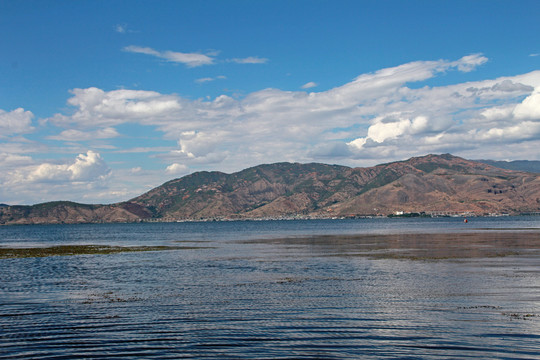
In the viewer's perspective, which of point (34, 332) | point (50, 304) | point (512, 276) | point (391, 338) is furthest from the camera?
point (512, 276)

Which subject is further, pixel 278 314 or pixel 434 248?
pixel 434 248

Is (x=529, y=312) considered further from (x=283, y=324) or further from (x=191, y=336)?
(x=191, y=336)

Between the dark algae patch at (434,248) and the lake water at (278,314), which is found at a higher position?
the lake water at (278,314)

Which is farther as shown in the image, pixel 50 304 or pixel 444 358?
pixel 50 304

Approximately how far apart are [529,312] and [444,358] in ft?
40.5

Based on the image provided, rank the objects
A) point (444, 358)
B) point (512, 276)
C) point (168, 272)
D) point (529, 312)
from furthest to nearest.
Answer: point (168, 272), point (512, 276), point (529, 312), point (444, 358)

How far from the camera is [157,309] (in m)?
33.8

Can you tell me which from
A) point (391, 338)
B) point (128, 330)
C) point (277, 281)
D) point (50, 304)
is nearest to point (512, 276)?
point (277, 281)

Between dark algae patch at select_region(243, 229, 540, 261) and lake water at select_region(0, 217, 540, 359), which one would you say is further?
dark algae patch at select_region(243, 229, 540, 261)

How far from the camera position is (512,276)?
46.7 m

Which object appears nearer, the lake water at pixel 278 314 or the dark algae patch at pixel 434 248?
the lake water at pixel 278 314

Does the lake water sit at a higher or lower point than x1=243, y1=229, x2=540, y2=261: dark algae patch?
higher

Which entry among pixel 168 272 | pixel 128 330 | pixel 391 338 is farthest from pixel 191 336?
pixel 168 272

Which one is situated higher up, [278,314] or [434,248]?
[278,314]
